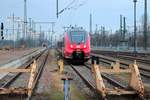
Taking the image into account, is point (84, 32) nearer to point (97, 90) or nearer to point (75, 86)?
point (75, 86)

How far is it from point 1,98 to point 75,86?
5.20 metres

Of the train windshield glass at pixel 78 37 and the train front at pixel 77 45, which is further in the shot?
the train windshield glass at pixel 78 37

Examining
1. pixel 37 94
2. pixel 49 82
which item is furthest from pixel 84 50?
pixel 37 94

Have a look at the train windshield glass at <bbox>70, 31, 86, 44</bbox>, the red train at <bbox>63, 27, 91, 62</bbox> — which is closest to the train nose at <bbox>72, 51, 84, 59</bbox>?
the red train at <bbox>63, 27, 91, 62</bbox>

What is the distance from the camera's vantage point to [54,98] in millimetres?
15883

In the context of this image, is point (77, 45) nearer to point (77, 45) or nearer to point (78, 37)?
point (77, 45)

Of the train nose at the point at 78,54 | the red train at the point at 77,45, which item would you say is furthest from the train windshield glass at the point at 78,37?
the train nose at the point at 78,54

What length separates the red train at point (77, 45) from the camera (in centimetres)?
3809

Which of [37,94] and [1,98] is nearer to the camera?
[1,98]

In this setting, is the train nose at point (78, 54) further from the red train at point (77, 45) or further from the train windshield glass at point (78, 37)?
the train windshield glass at point (78, 37)

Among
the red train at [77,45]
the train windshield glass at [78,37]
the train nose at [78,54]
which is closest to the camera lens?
the train nose at [78,54]

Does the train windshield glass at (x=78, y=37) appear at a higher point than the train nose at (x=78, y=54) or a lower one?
higher

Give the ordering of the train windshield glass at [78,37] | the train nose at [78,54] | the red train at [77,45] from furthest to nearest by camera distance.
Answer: the train windshield glass at [78,37]
the red train at [77,45]
the train nose at [78,54]

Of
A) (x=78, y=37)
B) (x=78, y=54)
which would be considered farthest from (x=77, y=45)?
(x=78, y=54)
